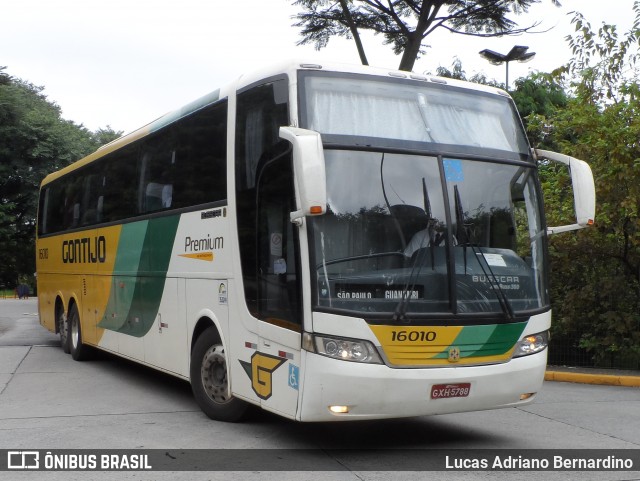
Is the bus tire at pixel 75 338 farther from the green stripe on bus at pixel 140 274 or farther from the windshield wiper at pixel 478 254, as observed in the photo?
the windshield wiper at pixel 478 254

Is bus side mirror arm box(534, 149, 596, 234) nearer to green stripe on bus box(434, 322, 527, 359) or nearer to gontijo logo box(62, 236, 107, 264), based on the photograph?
green stripe on bus box(434, 322, 527, 359)

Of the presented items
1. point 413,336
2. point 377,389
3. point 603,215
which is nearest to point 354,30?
point 603,215

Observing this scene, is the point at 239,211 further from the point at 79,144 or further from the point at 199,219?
the point at 79,144

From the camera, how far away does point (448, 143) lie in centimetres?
754

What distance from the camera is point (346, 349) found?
266 inches

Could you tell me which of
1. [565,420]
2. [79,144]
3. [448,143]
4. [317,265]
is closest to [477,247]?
[448,143]

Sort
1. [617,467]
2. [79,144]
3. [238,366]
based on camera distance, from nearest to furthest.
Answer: [617,467]
[238,366]
[79,144]

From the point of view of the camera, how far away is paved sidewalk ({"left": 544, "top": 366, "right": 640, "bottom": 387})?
1216cm

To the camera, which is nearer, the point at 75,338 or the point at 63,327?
the point at 75,338

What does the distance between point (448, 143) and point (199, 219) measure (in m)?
2.91

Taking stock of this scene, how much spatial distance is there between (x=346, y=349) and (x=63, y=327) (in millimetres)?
10000

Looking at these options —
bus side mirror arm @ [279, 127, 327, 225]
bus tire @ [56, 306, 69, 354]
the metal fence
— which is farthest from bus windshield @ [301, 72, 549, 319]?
bus tire @ [56, 306, 69, 354]

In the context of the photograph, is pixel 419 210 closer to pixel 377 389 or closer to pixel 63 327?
pixel 377 389

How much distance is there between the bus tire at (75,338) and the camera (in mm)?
14258
